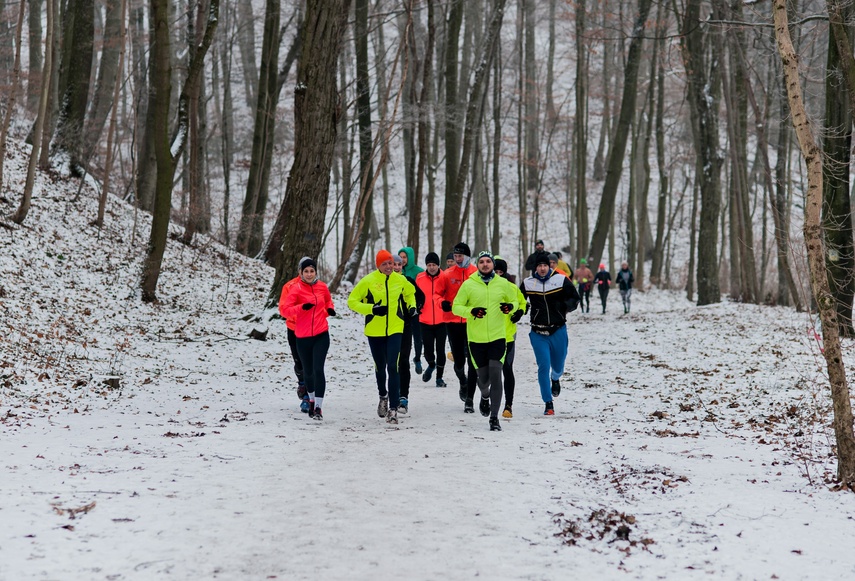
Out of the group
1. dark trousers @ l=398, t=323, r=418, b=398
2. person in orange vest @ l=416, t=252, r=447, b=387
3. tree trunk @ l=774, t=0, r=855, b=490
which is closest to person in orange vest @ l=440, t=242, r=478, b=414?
person in orange vest @ l=416, t=252, r=447, b=387

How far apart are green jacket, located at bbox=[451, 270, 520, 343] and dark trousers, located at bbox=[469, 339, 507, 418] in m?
0.08

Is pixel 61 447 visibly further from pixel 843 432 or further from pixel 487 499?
pixel 843 432

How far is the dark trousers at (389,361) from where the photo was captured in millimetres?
8641

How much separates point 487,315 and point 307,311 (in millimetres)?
2093

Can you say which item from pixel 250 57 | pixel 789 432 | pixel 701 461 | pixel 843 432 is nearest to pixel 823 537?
pixel 843 432

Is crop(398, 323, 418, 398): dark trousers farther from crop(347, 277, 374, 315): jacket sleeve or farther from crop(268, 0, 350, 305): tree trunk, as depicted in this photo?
crop(268, 0, 350, 305): tree trunk

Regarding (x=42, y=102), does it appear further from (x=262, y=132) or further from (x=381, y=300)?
(x=381, y=300)

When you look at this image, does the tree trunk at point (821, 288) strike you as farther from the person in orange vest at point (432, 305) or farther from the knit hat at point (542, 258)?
the person in orange vest at point (432, 305)

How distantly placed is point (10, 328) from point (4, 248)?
373 centimetres

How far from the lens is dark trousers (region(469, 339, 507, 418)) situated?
8156mm

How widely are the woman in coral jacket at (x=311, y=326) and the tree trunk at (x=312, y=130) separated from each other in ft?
18.7

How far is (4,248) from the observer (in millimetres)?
13531

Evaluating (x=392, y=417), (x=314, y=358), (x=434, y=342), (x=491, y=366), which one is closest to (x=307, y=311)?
(x=314, y=358)

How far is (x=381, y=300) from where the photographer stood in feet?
28.5
